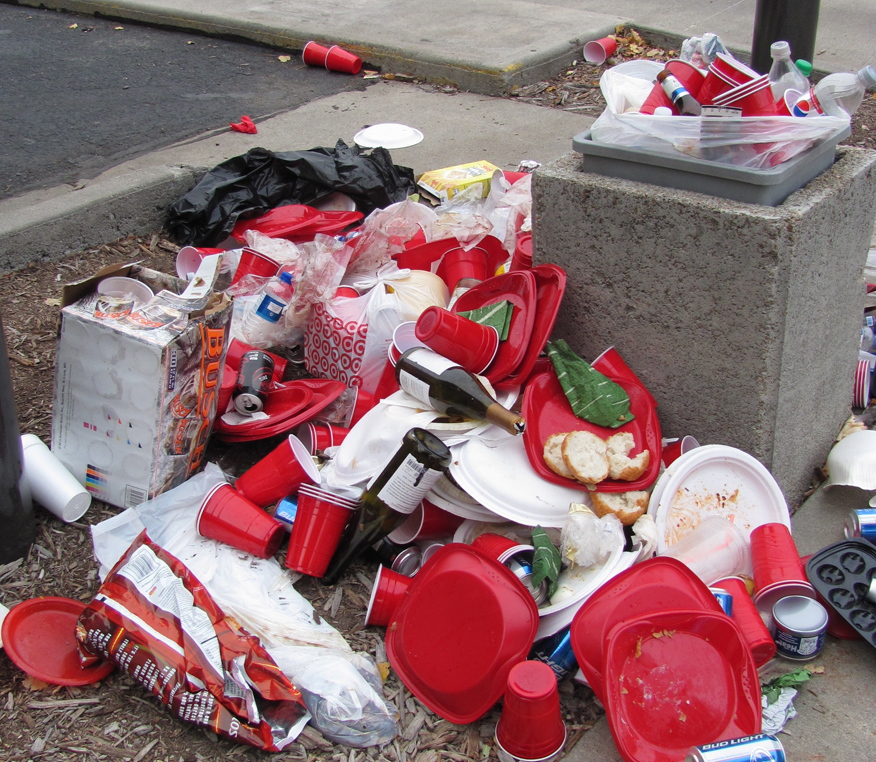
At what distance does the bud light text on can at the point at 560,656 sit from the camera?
2023 millimetres

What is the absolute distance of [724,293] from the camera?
227cm

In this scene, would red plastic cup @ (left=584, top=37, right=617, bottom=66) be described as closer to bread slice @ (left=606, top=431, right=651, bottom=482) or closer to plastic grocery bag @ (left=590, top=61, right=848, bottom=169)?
plastic grocery bag @ (left=590, top=61, right=848, bottom=169)

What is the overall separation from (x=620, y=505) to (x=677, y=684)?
58 cm

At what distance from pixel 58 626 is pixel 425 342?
1345 mm

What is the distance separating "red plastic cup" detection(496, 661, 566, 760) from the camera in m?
1.79

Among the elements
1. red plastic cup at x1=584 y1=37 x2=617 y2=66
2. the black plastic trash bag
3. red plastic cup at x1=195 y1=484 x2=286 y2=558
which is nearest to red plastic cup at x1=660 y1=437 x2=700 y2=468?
red plastic cup at x1=195 y1=484 x2=286 y2=558

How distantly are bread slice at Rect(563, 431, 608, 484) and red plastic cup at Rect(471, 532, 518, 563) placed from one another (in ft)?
0.93

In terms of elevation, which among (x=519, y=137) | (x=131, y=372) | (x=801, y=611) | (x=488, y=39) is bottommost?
(x=801, y=611)

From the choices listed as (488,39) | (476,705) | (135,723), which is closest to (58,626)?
(135,723)

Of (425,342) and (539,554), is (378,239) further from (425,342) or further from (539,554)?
(539,554)

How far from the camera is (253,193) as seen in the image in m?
4.07

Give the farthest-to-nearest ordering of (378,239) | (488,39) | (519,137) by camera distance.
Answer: (488,39) → (519,137) → (378,239)

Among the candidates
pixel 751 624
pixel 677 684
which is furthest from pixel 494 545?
→ pixel 751 624

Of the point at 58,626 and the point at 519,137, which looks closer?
the point at 58,626
